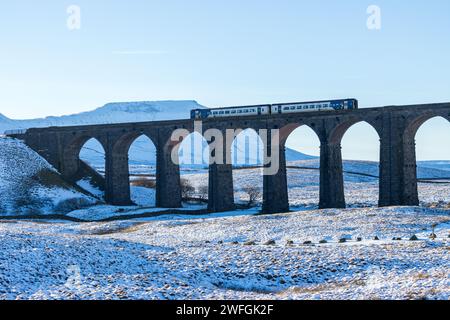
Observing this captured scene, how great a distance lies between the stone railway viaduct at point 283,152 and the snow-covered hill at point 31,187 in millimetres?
4413

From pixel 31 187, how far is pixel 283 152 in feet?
93.2

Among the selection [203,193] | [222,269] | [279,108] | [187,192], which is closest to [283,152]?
[279,108]

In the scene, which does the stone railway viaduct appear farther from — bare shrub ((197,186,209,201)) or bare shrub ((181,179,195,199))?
bare shrub ((197,186,209,201))

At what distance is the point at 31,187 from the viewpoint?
69062mm

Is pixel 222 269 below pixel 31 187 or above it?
below

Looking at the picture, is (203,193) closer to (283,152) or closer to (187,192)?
(187,192)

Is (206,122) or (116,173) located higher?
(206,122)

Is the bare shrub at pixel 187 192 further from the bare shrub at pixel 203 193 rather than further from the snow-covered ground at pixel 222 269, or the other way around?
the snow-covered ground at pixel 222 269

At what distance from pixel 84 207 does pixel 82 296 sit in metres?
48.1

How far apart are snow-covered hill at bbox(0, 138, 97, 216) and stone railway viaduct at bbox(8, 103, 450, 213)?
14.5 feet

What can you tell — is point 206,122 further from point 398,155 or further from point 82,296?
point 82,296

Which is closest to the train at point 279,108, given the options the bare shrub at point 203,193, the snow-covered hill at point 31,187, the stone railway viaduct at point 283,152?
the stone railway viaduct at point 283,152
